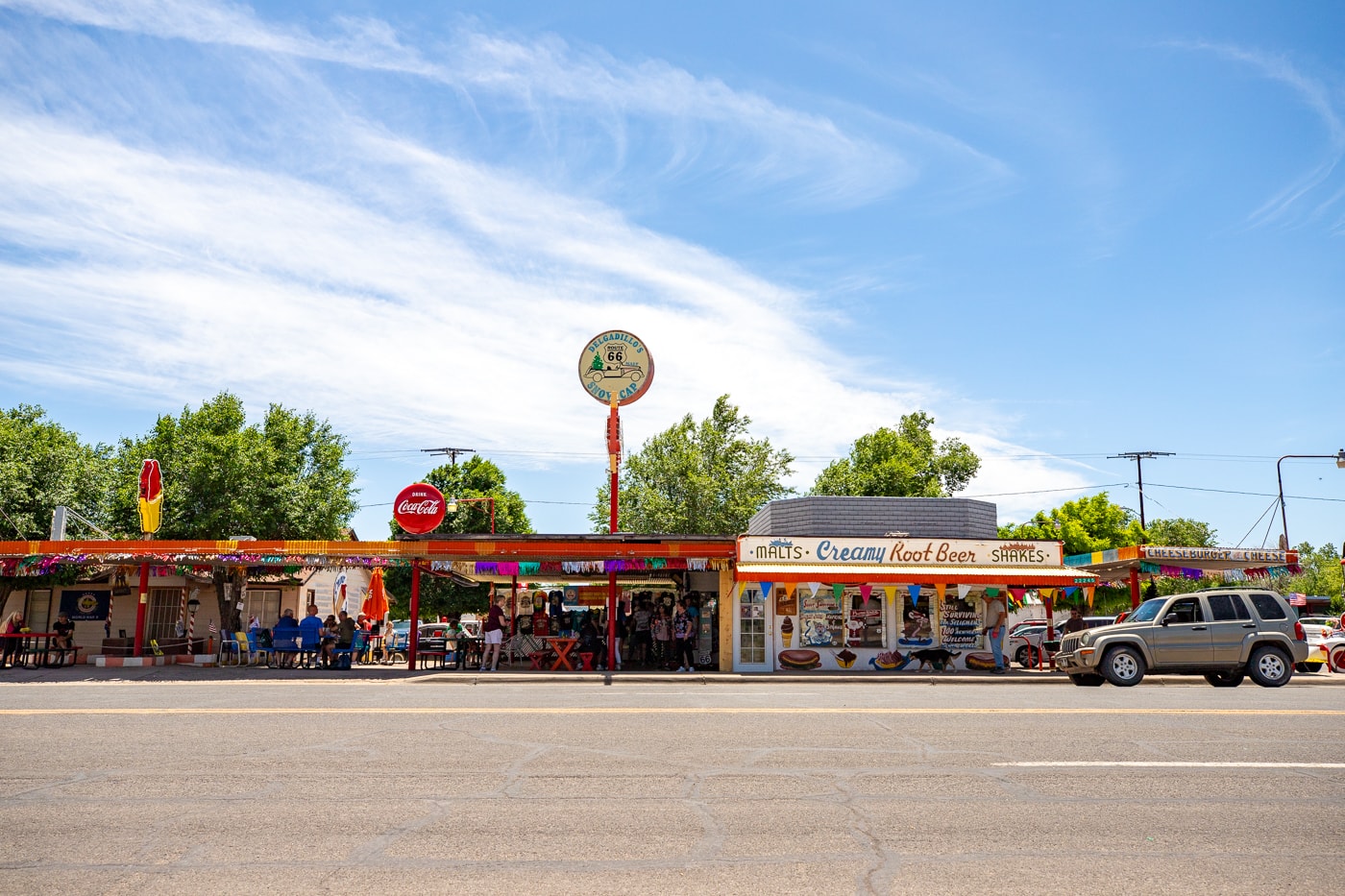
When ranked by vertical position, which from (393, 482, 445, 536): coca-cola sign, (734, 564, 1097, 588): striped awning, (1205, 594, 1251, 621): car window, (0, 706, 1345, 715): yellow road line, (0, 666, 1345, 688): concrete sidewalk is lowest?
(0, 666, 1345, 688): concrete sidewalk

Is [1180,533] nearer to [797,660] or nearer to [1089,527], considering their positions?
[1089,527]

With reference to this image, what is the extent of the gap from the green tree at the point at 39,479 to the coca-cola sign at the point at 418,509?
59.7ft

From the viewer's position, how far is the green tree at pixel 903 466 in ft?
197

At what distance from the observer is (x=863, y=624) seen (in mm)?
25641

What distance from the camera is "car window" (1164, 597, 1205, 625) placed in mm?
17875

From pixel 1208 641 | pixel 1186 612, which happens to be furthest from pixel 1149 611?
pixel 1208 641

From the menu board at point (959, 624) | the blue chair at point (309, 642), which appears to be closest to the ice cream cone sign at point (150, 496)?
the blue chair at point (309, 642)

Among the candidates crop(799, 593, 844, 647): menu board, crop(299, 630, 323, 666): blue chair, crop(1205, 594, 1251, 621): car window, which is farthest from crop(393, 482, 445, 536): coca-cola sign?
crop(1205, 594, 1251, 621): car window

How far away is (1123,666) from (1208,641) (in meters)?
1.63

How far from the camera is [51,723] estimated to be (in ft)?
36.8

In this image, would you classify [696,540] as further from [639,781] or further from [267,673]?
[639,781]

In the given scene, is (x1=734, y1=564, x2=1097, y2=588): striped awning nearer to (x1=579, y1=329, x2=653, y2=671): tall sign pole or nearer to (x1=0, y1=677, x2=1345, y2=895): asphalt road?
Result: (x1=579, y1=329, x2=653, y2=671): tall sign pole

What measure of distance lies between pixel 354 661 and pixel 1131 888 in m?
29.3

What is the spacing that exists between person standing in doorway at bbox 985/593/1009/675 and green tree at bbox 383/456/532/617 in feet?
117
